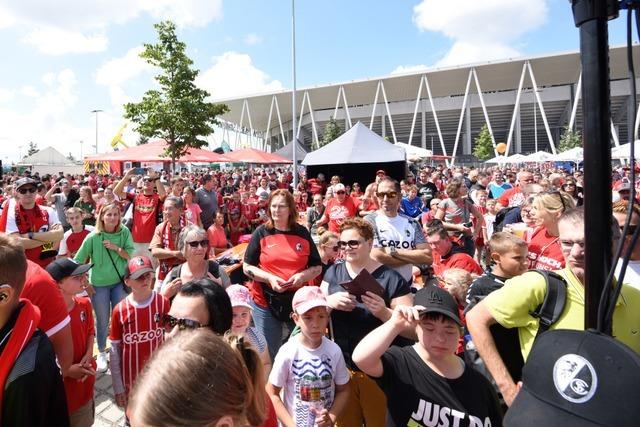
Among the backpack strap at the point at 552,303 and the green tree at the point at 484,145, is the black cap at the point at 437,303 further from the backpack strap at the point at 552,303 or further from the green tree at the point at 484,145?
the green tree at the point at 484,145

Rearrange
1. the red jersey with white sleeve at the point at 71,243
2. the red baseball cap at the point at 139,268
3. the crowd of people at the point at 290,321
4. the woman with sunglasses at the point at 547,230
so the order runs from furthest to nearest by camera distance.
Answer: the red jersey with white sleeve at the point at 71,243, the woman with sunglasses at the point at 547,230, the red baseball cap at the point at 139,268, the crowd of people at the point at 290,321

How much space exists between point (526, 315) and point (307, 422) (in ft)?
4.70

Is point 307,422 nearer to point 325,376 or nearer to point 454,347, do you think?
point 325,376

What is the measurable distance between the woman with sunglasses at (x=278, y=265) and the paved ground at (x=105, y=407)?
1.38 meters

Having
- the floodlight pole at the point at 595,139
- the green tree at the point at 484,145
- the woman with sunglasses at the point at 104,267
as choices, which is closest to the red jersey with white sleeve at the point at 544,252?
the floodlight pole at the point at 595,139

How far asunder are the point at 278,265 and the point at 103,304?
2147mm

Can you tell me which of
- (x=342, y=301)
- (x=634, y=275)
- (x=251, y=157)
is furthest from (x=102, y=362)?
(x=251, y=157)

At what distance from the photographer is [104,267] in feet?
13.8

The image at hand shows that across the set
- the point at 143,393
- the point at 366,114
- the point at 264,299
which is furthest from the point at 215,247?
the point at 366,114

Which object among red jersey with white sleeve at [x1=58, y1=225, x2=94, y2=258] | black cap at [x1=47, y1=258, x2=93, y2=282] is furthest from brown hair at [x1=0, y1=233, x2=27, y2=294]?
red jersey with white sleeve at [x1=58, y1=225, x2=94, y2=258]

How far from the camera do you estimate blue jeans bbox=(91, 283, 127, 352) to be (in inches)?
165

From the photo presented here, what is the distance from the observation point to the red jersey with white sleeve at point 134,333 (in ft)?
9.36

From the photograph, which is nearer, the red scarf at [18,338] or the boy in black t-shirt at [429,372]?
the red scarf at [18,338]

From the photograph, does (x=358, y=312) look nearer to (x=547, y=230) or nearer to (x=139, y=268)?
(x=139, y=268)
